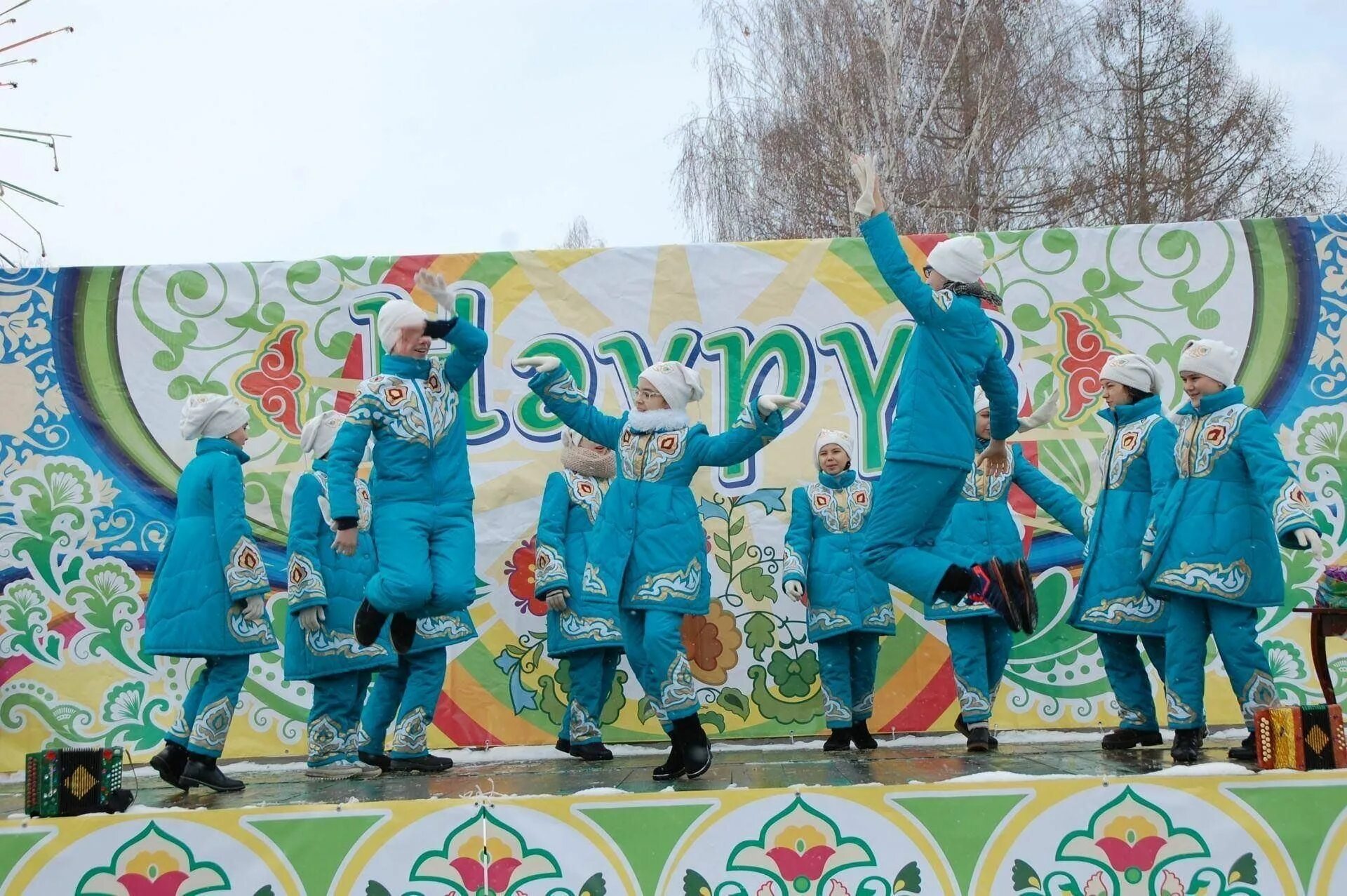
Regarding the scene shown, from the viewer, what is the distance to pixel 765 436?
189 inches

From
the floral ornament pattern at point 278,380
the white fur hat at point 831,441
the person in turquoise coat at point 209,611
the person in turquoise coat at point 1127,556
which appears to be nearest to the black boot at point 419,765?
the person in turquoise coat at point 209,611

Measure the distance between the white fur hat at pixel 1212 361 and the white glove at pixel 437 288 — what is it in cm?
271

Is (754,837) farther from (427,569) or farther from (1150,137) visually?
(1150,137)

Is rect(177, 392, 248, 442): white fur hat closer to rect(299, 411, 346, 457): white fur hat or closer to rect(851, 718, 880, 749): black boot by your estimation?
rect(299, 411, 346, 457): white fur hat

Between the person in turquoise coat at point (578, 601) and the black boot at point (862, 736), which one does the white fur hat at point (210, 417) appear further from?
the black boot at point (862, 736)

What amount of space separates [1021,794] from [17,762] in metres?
4.88

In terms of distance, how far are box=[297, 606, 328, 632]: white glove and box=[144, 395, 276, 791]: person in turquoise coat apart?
237mm

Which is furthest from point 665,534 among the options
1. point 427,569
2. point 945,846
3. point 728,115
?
point 728,115

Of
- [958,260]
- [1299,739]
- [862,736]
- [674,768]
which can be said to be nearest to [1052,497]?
[862,736]

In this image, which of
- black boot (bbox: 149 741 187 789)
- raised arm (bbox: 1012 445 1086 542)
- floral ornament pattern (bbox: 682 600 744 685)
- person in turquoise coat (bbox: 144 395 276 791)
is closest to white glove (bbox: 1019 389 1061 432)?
raised arm (bbox: 1012 445 1086 542)

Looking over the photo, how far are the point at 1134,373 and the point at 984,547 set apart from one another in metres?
0.99

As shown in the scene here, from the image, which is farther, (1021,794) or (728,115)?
(728,115)

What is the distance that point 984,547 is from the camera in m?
5.91

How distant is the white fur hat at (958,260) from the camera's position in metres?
4.79
